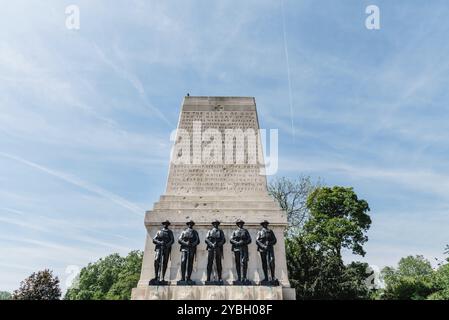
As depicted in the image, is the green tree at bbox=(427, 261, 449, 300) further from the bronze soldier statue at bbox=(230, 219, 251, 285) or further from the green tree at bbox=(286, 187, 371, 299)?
the bronze soldier statue at bbox=(230, 219, 251, 285)

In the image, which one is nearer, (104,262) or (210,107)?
(210,107)

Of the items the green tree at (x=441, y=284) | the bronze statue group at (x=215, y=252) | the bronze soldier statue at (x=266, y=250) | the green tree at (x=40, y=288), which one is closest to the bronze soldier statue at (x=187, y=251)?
the bronze statue group at (x=215, y=252)

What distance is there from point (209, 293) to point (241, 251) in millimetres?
1738

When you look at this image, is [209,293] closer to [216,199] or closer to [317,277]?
[216,199]

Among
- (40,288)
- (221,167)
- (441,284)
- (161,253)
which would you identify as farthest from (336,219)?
(40,288)

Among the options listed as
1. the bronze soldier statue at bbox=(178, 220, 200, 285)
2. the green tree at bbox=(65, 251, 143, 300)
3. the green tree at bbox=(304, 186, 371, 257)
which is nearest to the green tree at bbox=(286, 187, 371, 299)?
the green tree at bbox=(304, 186, 371, 257)

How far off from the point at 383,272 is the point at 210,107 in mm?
75517

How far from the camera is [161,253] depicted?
12258mm

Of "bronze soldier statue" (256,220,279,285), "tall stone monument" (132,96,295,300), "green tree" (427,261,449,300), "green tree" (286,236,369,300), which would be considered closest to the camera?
"tall stone monument" (132,96,295,300)

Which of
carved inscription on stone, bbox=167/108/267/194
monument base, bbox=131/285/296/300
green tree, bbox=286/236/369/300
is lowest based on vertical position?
monument base, bbox=131/285/296/300

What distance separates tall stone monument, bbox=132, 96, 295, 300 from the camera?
39.2ft
